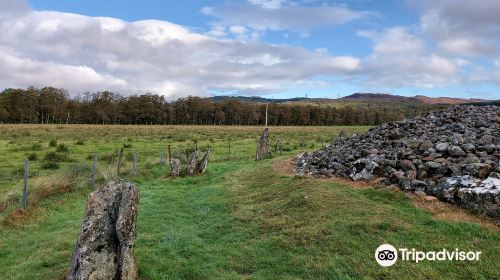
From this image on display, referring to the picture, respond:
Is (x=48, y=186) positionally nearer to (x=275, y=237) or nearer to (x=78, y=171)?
(x=78, y=171)

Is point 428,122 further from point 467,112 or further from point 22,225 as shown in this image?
point 22,225

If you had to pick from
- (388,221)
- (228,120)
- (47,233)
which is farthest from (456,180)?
(228,120)

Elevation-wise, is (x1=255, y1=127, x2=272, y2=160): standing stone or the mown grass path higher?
(x1=255, y1=127, x2=272, y2=160): standing stone

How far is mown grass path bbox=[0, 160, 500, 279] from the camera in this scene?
8.73m

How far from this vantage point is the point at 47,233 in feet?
40.2

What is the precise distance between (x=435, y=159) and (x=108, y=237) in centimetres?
1134

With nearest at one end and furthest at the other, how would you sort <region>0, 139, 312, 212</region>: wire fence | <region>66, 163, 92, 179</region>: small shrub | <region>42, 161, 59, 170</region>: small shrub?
<region>0, 139, 312, 212</region>: wire fence < <region>66, 163, 92, 179</region>: small shrub < <region>42, 161, 59, 170</region>: small shrub

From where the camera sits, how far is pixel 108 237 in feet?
27.9

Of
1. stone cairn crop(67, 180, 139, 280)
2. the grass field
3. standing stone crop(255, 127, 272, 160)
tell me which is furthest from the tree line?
stone cairn crop(67, 180, 139, 280)

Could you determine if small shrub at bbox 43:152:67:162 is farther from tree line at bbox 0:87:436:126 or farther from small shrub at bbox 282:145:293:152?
tree line at bbox 0:87:436:126

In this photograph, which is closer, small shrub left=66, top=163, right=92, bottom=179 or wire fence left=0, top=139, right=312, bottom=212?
wire fence left=0, top=139, right=312, bottom=212

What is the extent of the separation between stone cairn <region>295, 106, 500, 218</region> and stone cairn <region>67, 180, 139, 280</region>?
28.4 feet

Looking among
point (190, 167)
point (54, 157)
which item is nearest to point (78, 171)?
point (190, 167)

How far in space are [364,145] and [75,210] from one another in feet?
42.4
